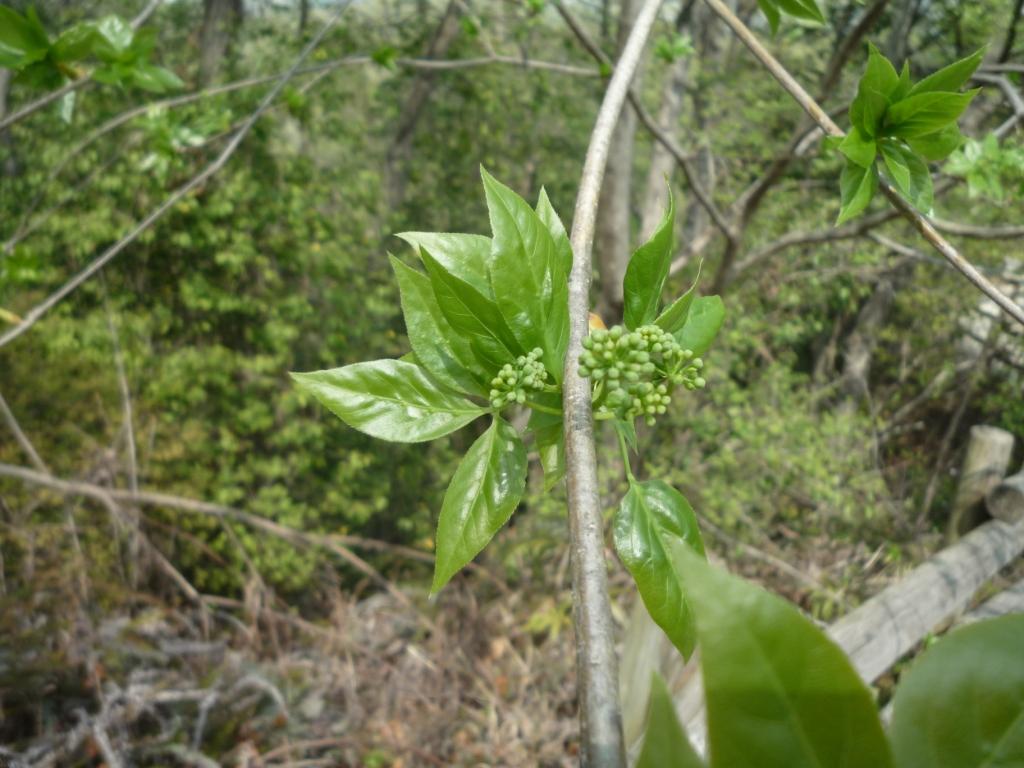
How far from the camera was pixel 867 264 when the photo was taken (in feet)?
18.0

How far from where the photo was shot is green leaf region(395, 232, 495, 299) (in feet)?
1.79

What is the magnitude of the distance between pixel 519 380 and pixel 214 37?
8499mm

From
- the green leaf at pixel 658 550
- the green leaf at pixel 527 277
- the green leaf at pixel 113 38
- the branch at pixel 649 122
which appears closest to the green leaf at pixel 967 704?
the green leaf at pixel 658 550

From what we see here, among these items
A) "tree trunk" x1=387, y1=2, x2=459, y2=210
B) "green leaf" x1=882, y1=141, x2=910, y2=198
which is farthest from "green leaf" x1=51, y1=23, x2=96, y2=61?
"tree trunk" x1=387, y1=2, x2=459, y2=210

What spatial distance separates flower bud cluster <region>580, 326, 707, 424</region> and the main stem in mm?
18

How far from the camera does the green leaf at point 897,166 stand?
2.39 feet

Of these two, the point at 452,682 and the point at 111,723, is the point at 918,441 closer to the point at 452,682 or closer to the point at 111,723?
the point at 452,682

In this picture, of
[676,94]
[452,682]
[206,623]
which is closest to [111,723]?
[206,623]

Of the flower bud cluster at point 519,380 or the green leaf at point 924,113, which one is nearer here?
the flower bud cluster at point 519,380

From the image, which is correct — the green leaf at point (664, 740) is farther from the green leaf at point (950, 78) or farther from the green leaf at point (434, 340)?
the green leaf at point (950, 78)

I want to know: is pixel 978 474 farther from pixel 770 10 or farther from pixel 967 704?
pixel 967 704

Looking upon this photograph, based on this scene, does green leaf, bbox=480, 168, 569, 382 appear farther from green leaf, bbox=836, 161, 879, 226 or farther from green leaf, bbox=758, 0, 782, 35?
green leaf, bbox=758, 0, 782, 35

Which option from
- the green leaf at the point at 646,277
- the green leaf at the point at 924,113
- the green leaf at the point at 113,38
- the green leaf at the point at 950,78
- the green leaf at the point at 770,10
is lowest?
the green leaf at the point at 646,277

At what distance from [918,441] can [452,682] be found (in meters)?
5.22
